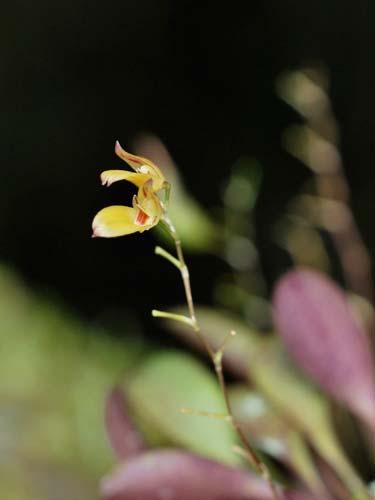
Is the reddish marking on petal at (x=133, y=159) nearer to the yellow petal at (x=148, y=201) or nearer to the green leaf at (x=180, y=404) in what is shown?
the yellow petal at (x=148, y=201)

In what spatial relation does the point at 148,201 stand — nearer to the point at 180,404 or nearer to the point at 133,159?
the point at 133,159

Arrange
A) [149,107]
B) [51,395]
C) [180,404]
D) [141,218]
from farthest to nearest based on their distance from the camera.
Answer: [149,107] < [51,395] < [180,404] < [141,218]

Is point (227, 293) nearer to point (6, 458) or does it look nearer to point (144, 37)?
point (6, 458)

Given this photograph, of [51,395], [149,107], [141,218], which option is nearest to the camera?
[141,218]

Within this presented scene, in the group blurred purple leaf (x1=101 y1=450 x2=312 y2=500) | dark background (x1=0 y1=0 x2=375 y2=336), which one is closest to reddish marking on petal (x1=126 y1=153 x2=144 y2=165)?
blurred purple leaf (x1=101 y1=450 x2=312 y2=500)

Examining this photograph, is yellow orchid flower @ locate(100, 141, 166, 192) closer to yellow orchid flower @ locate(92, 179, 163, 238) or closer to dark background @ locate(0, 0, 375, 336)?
yellow orchid flower @ locate(92, 179, 163, 238)

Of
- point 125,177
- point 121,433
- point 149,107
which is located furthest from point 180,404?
point 149,107

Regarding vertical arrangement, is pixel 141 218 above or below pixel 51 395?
above
